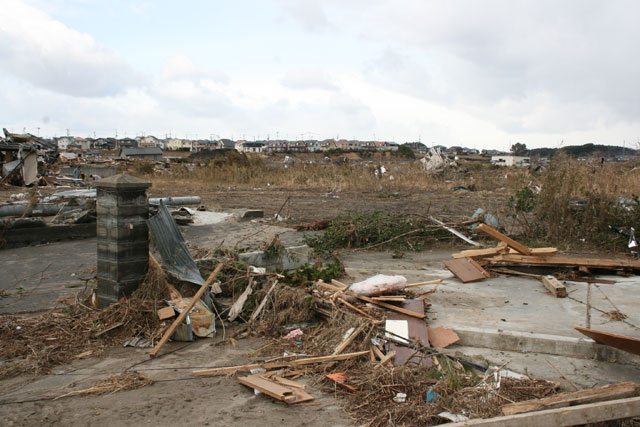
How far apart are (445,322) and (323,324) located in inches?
54.7

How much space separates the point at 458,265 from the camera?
25.5ft

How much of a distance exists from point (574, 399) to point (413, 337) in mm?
1756

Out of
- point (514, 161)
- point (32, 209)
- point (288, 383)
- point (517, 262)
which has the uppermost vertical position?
point (514, 161)

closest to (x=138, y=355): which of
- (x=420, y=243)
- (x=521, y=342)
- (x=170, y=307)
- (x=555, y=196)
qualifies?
(x=170, y=307)

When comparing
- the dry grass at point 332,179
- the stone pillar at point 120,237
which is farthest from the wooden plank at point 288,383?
the dry grass at point 332,179

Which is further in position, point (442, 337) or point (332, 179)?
point (332, 179)

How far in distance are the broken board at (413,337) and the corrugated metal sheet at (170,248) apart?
2586mm

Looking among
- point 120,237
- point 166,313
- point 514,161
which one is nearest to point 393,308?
point 166,313

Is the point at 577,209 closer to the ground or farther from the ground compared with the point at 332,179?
closer to the ground

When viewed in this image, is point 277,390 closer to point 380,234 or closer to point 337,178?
point 380,234

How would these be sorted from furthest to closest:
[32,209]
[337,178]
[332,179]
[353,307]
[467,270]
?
[332,179], [337,178], [32,209], [467,270], [353,307]

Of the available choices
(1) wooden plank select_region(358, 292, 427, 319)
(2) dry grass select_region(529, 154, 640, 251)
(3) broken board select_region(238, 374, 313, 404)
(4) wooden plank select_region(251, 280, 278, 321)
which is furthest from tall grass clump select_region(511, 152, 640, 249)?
(3) broken board select_region(238, 374, 313, 404)

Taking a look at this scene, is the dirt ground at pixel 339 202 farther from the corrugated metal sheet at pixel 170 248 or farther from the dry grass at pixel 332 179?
the corrugated metal sheet at pixel 170 248

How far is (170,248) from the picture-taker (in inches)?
252
